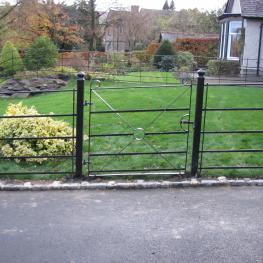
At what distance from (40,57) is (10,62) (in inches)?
63.0

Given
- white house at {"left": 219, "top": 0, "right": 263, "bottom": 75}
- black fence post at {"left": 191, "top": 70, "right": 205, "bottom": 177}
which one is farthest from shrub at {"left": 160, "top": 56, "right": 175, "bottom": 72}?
black fence post at {"left": 191, "top": 70, "right": 205, "bottom": 177}

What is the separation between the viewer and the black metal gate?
6.47m

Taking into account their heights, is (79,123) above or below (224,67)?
below

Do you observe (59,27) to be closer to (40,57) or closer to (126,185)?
(40,57)

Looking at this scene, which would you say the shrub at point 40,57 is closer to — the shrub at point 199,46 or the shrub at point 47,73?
the shrub at point 47,73

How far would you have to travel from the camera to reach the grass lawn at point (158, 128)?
703 cm

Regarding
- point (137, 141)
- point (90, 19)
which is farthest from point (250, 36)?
point (137, 141)

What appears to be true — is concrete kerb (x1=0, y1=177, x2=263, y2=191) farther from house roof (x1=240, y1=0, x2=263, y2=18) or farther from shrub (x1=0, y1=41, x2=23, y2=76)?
shrub (x1=0, y1=41, x2=23, y2=76)

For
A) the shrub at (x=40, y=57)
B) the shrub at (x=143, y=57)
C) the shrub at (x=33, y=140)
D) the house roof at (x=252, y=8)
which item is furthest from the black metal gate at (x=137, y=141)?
the shrub at (x=143, y=57)

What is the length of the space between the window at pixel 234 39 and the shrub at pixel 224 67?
1.12 meters

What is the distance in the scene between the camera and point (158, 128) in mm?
9445

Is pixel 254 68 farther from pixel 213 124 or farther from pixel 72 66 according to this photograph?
pixel 213 124

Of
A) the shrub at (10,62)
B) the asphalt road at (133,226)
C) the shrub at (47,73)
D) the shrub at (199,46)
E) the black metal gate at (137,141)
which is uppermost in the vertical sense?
the shrub at (199,46)

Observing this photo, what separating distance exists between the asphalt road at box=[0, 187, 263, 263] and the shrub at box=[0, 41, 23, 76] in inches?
704
